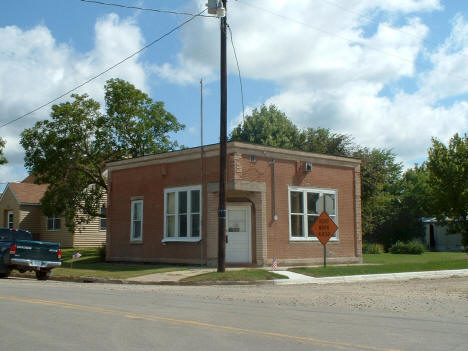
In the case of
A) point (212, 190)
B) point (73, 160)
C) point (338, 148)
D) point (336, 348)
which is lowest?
point (336, 348)

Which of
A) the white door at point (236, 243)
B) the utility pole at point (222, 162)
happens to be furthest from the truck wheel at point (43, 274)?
the white door at point (236, 243)

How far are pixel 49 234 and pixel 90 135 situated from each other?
41.9 ft

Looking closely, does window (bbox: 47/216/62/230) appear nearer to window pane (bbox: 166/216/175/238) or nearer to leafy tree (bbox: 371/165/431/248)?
window pane (bbox: 166/216/175/238)

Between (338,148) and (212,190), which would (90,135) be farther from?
(338,148)

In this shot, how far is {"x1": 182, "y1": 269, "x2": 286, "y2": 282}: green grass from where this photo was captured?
701 inches

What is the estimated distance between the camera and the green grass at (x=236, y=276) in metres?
17.8

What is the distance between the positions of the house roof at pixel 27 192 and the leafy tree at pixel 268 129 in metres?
18.9

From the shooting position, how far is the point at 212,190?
21.7 m

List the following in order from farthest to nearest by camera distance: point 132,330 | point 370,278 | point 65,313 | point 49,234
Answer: point 49,234 < point 370,278 < point 65,313 < point 132,330

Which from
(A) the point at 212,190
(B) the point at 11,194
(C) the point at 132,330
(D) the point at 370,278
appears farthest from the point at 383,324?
(B) the point at 11,194

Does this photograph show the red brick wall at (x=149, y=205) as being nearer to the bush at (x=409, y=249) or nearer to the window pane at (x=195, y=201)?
the window pane at (x=195, y=201)

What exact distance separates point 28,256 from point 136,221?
6.36m

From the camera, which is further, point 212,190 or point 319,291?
point 212,190

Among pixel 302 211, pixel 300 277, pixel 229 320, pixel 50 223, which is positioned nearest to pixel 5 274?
pixel 300 277
